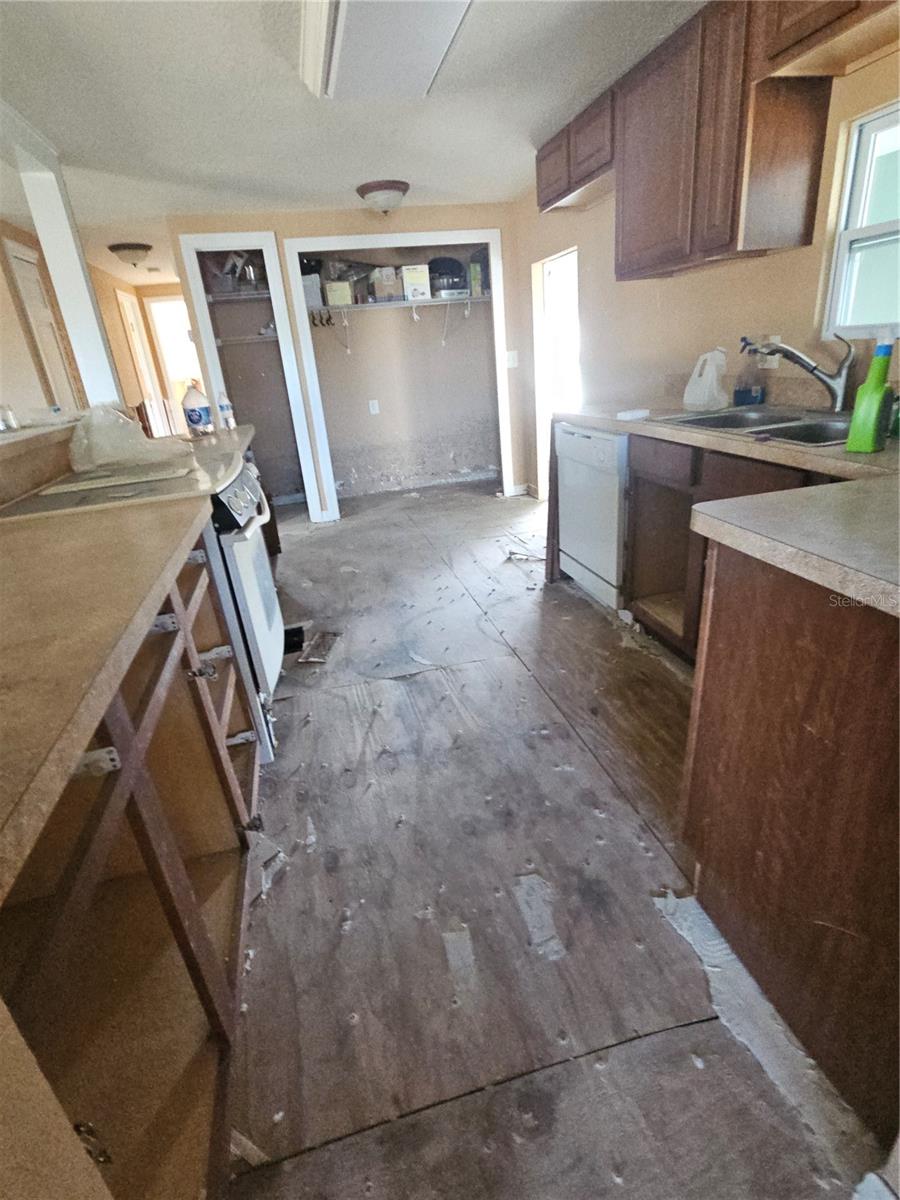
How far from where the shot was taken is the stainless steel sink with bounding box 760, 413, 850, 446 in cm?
188

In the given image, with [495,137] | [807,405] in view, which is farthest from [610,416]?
[495,137]

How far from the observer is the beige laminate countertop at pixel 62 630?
20.1 inches

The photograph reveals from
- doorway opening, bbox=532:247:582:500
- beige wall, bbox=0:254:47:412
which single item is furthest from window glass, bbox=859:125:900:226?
beige wall, bbox=0:254:47:412

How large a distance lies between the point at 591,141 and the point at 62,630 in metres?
3.12

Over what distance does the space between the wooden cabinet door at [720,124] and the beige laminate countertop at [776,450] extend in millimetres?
650

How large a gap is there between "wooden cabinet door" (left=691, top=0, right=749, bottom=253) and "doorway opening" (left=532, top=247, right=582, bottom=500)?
2.32 m

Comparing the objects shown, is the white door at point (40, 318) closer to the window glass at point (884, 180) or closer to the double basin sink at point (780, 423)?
the double basin sink at point (780, 423)

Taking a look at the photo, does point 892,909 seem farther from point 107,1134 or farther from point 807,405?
point 807,405

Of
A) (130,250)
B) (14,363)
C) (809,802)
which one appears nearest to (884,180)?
(809,802)

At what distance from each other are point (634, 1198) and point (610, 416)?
96.3 inches

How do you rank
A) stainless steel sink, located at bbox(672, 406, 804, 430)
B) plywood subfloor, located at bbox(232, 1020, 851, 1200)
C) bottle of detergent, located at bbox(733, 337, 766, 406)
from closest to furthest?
plywood subfloor, located at bbox(232, 1020, 851, 1200) → stainless steel sink, located at bbox(672, 406, 804, 430) → bottle of detergent, located at bbox(733, 337, 766, 406)

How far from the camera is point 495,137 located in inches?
119

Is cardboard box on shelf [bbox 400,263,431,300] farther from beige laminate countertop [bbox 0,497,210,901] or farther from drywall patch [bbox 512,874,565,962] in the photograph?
drywall patch [bbox 512,874,565,962]

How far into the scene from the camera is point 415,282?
4945 mm
